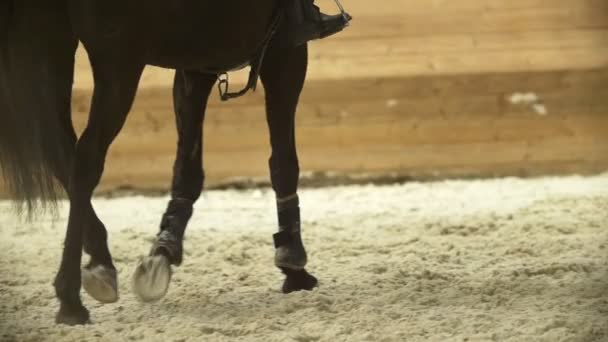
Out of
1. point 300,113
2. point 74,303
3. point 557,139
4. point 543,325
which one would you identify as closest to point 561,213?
point 557,139

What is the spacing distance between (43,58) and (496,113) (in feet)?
7.44

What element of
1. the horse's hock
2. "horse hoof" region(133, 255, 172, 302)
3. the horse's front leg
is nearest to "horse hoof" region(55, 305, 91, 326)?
"horse hoof" region(133, 255, 172, 302)

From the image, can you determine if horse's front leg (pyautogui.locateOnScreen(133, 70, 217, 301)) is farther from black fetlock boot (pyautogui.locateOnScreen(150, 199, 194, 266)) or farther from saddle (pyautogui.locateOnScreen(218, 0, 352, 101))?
saddle (pyautogui.locateOnScreen(218, 0, 352, 101))

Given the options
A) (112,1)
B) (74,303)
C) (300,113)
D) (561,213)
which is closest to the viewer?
(112,1)

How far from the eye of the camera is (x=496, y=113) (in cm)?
365

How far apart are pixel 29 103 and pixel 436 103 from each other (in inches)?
86.4

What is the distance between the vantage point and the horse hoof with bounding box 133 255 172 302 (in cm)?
197

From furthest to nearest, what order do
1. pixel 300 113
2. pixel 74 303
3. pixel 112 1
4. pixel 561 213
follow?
pixel 300 113 → pixel 561 213 → pixel 74 303 → pixel 112 1

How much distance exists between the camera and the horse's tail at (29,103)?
64.2 inches


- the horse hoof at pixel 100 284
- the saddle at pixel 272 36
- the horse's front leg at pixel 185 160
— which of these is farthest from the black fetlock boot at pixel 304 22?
the horse hoof at pixel 100 284

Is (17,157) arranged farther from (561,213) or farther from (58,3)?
(561,213)

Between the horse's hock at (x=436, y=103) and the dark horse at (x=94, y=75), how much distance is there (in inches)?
61.4

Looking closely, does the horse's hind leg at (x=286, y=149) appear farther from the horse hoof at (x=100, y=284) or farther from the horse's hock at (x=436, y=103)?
the horse's hock at (x=436, y=103)

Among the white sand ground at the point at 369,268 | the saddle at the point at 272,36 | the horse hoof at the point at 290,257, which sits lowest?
the white sand ground at the point at 369,268
